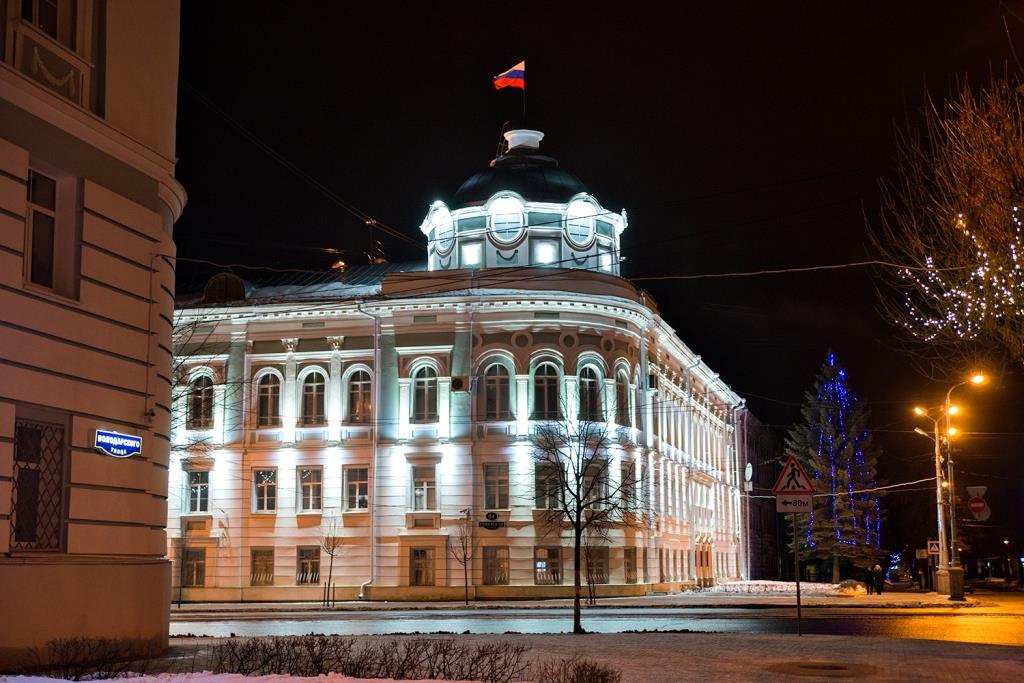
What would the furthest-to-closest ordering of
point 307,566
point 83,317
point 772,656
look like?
point 307,566, point 772,656, point 83,317

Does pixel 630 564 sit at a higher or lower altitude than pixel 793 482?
lower

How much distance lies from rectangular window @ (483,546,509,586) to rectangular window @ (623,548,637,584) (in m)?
5.42

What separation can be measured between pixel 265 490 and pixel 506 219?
50.3 feet

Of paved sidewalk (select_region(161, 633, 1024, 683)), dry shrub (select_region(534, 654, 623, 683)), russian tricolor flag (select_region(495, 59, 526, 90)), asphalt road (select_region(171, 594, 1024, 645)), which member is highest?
russian tricolor flag (select_region(495, 59, 526, 90))

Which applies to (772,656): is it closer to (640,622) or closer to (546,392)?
(640,622)

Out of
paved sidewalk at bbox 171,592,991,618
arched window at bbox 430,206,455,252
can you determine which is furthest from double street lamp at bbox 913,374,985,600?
arched window at bbox 430,206,455,252

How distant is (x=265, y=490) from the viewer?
5266cm

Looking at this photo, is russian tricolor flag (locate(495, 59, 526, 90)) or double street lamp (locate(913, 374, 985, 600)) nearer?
double street lamp (locate(913, 374, 985, 600))

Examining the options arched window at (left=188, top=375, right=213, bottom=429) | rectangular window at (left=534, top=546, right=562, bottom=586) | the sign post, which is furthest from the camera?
arched window at (left=188, top=375, right=213, bottom=429)

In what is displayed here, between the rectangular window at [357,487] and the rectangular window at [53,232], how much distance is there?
34.5 meters

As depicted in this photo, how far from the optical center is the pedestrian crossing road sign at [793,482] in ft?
70.3

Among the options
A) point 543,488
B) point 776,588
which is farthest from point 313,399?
point 776,588

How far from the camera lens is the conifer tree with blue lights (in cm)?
7444

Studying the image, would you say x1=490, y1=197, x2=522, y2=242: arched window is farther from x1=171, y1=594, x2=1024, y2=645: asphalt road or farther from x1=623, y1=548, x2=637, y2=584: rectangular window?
x1=171, y1=594, x2=1024, y2=645: asphalt road
